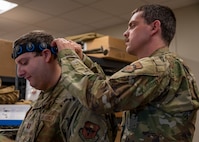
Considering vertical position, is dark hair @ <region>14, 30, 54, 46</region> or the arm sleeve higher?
dark hair @ <region>14, 30, 54, 46</region>

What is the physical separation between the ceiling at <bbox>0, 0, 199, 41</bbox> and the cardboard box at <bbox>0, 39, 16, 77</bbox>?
1.53 metres

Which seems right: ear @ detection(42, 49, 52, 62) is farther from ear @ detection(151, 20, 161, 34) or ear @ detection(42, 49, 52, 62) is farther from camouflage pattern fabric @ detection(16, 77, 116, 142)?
ear @ detection(151, 20, 161, 34)

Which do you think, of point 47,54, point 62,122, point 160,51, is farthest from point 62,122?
point 160,51

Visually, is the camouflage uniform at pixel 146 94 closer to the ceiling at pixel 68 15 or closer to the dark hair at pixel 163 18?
the dark hair at pixel 163 18

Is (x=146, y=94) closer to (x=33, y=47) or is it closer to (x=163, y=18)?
(x=163, y=18)

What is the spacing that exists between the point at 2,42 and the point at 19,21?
2.39 metres

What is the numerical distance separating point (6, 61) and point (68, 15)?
6.78 ft

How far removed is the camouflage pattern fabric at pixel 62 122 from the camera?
1118 millimetres

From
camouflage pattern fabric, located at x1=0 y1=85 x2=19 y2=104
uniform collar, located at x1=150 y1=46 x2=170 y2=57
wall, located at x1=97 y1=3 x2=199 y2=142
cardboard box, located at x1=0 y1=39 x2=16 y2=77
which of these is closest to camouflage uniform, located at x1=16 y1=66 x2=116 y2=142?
uniform collar, located at x1=150 y1=46 x2=170 y2=57

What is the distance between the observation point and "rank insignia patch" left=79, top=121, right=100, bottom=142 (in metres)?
1.11

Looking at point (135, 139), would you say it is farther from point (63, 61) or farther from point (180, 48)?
point (180, 48)

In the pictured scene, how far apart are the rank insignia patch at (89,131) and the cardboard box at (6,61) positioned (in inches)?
53.5

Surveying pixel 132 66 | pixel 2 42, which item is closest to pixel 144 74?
pixel 132 66

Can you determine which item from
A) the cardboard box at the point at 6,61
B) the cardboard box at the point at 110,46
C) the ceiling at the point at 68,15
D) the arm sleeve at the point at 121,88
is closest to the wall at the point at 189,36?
the ceiling at the point at 68,15
